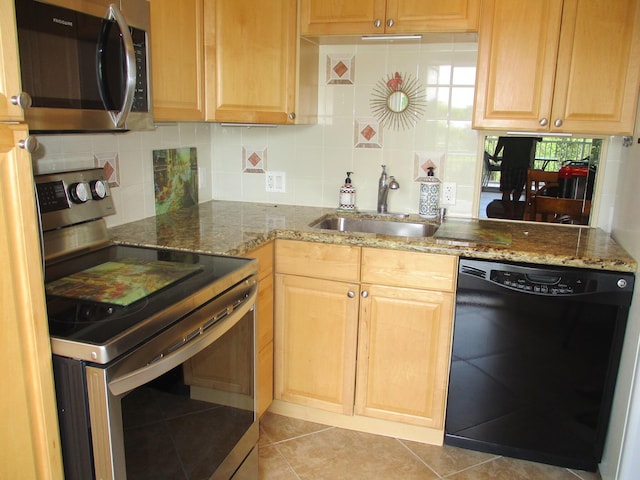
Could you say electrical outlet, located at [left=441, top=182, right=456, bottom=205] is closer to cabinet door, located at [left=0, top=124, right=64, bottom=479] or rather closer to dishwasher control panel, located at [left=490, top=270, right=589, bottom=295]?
dishwasher control panel, located at [left=490, top=270, right=589, bottom=295]

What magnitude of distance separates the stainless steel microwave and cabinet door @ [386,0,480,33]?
102 cm

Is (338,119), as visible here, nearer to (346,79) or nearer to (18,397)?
(346,79)

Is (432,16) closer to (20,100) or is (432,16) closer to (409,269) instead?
(409,269)

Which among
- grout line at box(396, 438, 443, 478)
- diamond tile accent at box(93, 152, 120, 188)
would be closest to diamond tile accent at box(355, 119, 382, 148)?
diamond tile accent at box(93, 152, 120, 188)

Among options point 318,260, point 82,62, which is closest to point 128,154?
point 82,62

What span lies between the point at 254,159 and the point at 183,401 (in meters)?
1.66

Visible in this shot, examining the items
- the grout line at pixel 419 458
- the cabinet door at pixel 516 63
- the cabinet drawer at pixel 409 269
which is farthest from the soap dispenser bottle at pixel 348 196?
the grout line at pixel 419 458

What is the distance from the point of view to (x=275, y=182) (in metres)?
2.81

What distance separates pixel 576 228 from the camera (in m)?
2.43

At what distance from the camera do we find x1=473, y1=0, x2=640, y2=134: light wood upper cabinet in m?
2.01

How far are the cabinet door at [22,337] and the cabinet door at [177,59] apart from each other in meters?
0.97

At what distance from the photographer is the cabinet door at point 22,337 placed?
1007 mm

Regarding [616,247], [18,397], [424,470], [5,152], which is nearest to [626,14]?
[616,247]

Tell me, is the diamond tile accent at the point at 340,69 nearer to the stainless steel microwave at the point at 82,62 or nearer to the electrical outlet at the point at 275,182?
the electrical outlet at the point at 275,182
